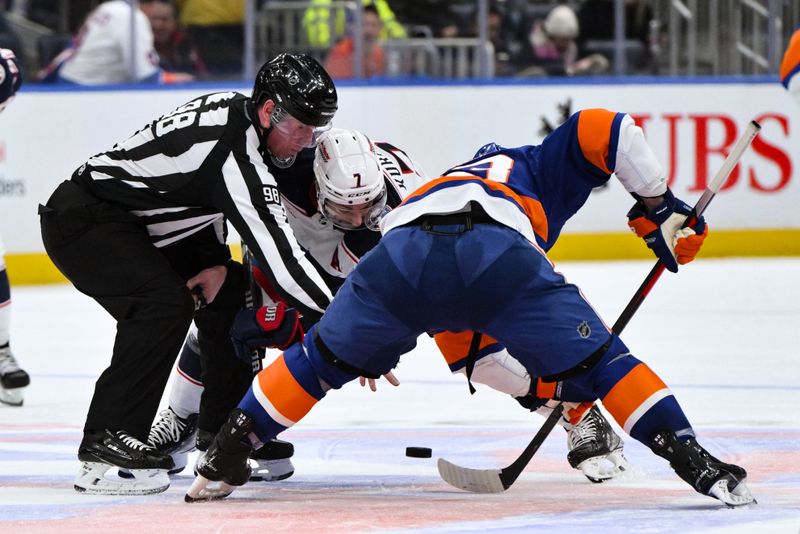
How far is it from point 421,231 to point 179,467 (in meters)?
1.26

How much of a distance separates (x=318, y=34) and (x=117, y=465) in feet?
20.2

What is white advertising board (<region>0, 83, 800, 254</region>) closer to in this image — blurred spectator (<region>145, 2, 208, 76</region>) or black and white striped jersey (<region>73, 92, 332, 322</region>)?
blurred spectator (<region>145, 2, 208, 76</region>)

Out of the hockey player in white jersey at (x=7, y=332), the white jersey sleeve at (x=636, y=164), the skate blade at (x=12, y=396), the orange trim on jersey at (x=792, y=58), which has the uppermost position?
the orange trim on jersey at (x=792, y=58)

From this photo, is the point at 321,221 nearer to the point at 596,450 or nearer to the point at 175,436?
the point at 175,436

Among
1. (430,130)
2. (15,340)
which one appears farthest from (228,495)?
(430,130)

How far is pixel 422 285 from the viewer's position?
10.3 feet

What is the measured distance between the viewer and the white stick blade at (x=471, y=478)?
3629 millimetres

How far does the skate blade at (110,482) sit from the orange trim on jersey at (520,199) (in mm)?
933

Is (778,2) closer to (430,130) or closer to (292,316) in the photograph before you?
(430,130)

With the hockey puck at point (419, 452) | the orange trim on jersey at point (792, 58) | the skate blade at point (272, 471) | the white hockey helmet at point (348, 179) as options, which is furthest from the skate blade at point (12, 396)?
A: the orange trim on jersey at point (792, 58)

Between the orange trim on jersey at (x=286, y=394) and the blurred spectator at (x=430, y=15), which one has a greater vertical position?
the blurred spectator at (x=430, y=15)

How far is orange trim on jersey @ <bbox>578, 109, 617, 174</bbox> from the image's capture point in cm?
337

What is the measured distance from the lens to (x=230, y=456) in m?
3.36

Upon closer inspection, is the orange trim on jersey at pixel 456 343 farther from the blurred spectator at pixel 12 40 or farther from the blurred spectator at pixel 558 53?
the blurred spectator at pixel 558 53
